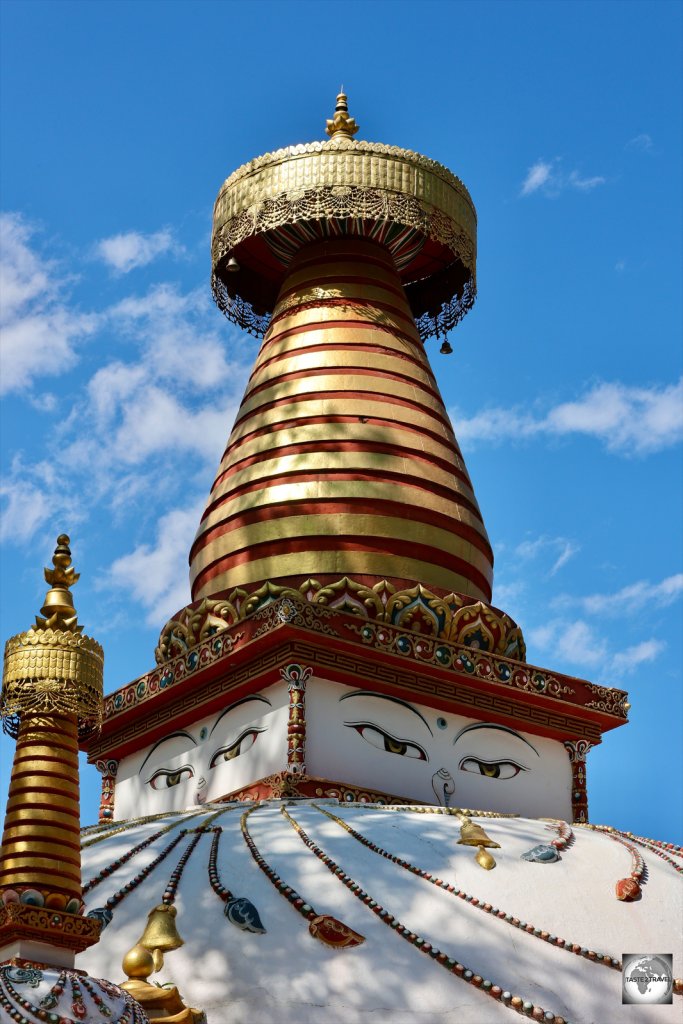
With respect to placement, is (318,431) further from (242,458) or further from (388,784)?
(388,784)

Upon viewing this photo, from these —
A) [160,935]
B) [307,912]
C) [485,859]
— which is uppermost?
[485,859]

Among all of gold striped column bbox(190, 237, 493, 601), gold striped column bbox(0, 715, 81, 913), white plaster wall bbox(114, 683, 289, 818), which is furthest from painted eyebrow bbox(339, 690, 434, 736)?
gold striped column bbox(0, 715, 81, 913)

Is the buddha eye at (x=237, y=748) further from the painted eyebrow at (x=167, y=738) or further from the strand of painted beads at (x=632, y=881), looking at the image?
the strand of painted beads at (x=632, y=881)

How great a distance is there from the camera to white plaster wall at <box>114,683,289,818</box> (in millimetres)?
16062

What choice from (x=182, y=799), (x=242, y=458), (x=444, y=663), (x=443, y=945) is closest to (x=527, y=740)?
(x=444, y=663)

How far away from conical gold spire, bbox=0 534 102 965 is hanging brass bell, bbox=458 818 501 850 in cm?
374

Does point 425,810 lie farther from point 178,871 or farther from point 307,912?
point 307,912

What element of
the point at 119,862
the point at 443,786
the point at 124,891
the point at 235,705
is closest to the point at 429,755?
the point at 443,786

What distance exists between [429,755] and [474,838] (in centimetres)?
373

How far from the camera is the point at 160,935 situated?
36.5 feet

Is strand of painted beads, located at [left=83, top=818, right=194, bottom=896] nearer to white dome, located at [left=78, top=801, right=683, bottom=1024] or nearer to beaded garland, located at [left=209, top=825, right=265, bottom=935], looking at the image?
white dome, located at [left=78, top=801, right=683, bottom=1024]

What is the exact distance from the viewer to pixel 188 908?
1163 centimetres

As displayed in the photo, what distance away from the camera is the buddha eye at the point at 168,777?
56.2 feet

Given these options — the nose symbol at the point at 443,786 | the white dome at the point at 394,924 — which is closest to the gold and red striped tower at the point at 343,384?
the nose symbol at the point at 443,786
